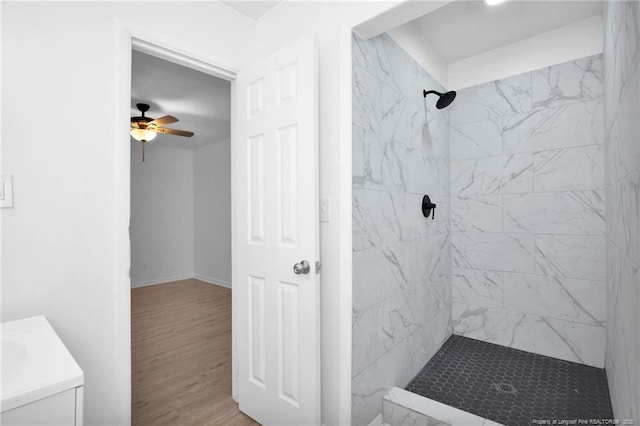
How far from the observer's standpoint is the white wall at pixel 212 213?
5.62 m

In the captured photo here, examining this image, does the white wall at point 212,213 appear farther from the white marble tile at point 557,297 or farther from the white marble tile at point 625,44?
the white marble tile at point 625,44

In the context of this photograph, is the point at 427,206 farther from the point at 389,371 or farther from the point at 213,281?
the point at 213,281

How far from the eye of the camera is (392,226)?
203 centimetres

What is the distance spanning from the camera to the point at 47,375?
0.80 meters

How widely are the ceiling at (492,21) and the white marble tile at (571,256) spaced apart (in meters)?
1.54

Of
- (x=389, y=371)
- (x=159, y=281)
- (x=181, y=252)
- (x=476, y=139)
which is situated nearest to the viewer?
(x=389, y=371)

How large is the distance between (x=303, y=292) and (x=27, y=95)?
1.41 metres

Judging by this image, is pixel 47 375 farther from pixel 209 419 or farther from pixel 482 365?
pixel 482 365

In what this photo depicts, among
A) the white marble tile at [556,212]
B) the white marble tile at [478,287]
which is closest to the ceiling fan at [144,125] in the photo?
the white marble tile at [478,287]

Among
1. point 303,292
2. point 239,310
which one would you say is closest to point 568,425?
point 303,292

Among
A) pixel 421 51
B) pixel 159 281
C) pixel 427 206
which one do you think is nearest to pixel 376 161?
pixel 427 206

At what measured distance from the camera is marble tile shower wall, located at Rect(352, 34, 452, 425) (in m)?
1.75

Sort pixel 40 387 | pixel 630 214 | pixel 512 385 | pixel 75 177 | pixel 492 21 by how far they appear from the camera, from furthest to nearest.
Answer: pixel 492 21 < pixel 512 385 < pixel 75 177 < pixel 630 214 < pixel 40 387

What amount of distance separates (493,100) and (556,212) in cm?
101
